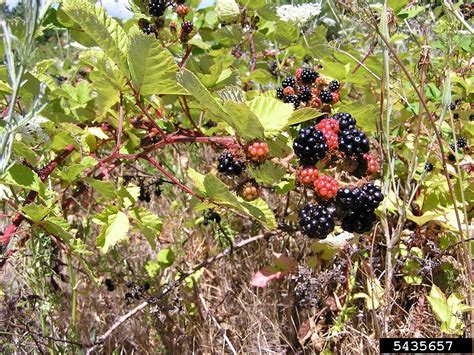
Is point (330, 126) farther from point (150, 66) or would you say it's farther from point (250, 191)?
point (150, 66)

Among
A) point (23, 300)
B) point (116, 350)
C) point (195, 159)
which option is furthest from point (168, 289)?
point (195, 159)

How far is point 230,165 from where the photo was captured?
1.15 m

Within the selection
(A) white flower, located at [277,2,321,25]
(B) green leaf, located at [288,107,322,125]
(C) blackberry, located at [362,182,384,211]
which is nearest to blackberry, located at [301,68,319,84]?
Answer: (A) white flower, located at [277,2,321,25]

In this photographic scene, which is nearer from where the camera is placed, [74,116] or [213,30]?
[74,116]

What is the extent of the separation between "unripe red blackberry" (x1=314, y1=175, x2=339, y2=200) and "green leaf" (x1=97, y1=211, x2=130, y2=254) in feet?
1.73

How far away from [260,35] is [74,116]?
0.81 metres

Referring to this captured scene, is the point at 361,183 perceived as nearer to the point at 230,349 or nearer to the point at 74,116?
the point at 230,349

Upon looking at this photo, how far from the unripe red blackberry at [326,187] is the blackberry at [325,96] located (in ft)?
1.50

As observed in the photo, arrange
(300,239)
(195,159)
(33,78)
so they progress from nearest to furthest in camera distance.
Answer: (33,78) → (300,239) → (195,159)

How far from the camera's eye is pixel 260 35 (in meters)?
1.98

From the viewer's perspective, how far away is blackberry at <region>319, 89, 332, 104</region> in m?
1.47

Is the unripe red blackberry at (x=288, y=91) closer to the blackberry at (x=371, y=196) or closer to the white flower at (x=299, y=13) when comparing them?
the white flower at (x=299, y=13)

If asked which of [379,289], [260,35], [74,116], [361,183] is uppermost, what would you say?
[260,35]

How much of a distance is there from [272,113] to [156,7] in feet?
2.21
